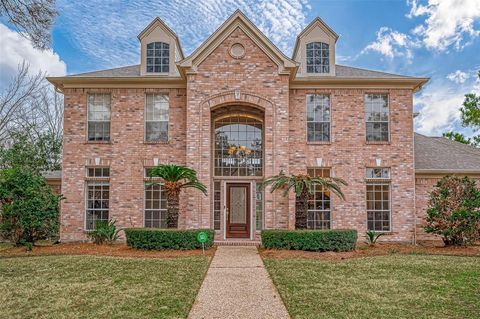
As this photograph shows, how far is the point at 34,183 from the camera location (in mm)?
12859

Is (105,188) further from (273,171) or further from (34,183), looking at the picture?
(273,171)

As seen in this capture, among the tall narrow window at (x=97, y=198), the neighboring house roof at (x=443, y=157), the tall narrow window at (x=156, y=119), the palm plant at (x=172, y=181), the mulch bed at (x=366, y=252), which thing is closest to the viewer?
the mulch bed at (x=366, y=252)

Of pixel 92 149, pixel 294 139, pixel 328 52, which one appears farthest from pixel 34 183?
pixel 328 52

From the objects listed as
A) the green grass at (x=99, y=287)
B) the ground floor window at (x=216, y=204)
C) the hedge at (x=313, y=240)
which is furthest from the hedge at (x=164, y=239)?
the ground floor window at (x=216, y=204)

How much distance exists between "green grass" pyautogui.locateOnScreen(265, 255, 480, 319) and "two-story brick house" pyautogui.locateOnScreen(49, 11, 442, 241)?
4.57 m

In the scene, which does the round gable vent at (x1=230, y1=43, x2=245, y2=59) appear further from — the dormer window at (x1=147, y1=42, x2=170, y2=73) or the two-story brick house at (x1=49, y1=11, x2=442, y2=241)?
the dormer window at (x1=147, y1=42, x2=170, y2=73)

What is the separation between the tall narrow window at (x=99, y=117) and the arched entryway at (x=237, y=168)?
4.07 metres

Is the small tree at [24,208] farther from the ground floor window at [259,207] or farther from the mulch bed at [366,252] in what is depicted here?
the mulch bed at [366,252]

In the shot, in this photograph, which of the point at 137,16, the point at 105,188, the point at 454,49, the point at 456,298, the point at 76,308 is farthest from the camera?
the point at 454,49

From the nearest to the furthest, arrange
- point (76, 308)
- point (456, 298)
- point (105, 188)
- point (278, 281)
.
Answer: point (76, 308) < point (456, 298) < point (278, 281) < point (105, 188)

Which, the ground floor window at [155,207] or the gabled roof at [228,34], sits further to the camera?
the ground floor window at [155,207]

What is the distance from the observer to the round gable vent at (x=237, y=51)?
13.7 meters

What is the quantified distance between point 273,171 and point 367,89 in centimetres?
500

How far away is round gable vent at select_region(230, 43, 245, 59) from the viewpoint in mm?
13656
